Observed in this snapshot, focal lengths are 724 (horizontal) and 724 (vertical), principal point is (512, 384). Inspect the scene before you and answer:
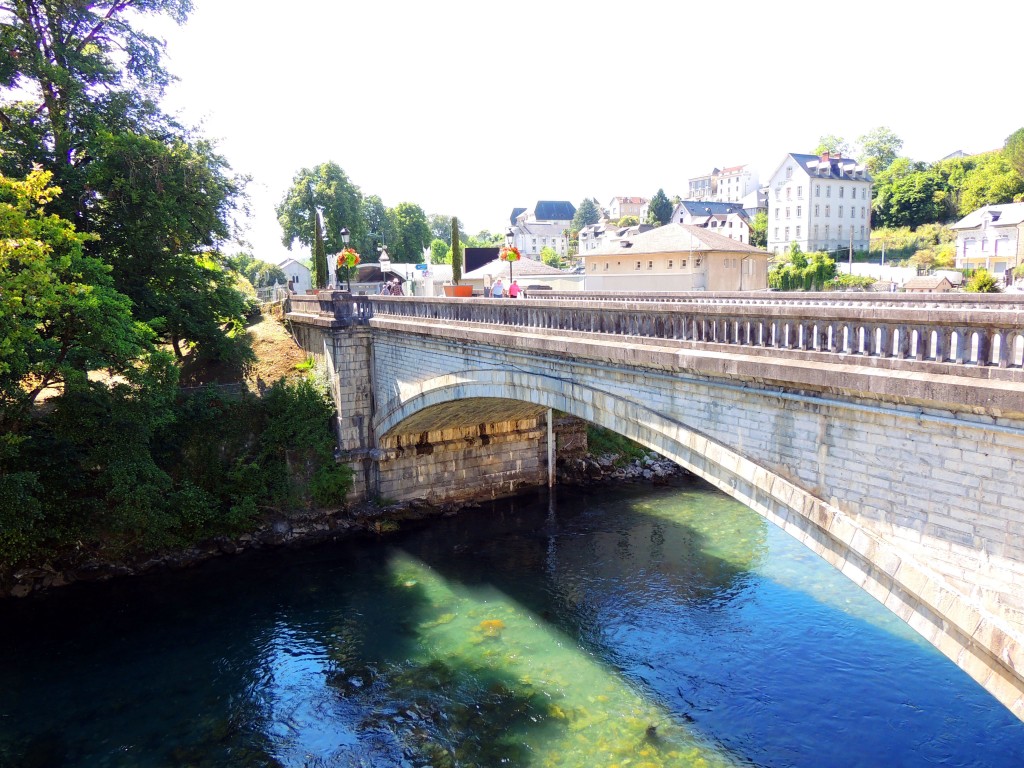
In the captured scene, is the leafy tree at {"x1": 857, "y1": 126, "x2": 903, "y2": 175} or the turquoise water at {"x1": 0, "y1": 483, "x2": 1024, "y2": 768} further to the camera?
the leafy tree at {"x1": 857, "y1": 126, "x2": 903, "y2": 175}

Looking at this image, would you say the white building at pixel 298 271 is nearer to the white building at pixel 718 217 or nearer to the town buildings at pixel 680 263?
the town buildings at pixel 680 263

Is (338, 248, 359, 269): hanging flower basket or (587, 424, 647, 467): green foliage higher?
(338, 248, 359, 269): hanging flower basket

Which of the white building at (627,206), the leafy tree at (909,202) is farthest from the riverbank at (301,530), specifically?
the white building at (627,206)

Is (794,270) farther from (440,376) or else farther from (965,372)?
(965,372)

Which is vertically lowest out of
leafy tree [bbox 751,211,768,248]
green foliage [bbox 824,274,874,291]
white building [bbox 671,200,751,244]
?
green foliage [bbox 824,274,874,291]

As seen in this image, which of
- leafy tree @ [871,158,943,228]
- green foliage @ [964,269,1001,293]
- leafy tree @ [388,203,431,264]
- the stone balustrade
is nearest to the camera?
the stone balustrade

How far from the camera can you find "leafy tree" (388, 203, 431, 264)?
2544 inches

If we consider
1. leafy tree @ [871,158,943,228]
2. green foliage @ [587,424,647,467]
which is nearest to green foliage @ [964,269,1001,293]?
green foliage @ [587,424,647,467]

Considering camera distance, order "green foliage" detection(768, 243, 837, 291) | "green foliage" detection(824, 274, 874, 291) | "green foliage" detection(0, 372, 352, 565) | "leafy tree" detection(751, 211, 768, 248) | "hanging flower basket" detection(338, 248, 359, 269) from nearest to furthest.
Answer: "green foliage" detection(0, 372, 352, 565) < "hanging flower basket" detection(338, 248, 359, 269) < "green foliage" detection(824, 274, 874, 291) < "green foliage" detection(768, 243, 837, 291) < "leafy tree" detection(751, 211, 768, 248)

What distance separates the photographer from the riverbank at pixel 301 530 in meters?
17.1

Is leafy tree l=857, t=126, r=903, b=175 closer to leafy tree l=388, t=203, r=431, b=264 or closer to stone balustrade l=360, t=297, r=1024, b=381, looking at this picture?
leafy tree l=388, t=203, r=431, b=264

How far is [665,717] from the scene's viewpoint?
39.0ft

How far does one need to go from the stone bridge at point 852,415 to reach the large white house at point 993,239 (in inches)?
1295

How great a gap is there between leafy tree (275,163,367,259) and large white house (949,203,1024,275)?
123ft
